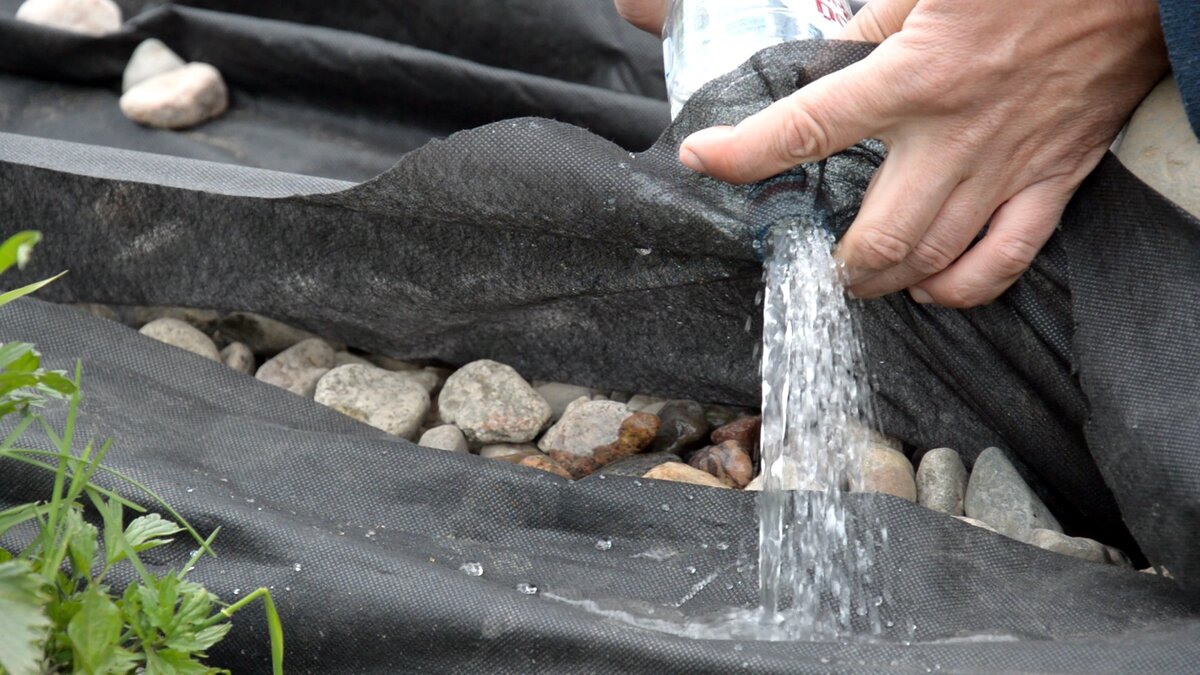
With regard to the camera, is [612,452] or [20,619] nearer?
[20,619]

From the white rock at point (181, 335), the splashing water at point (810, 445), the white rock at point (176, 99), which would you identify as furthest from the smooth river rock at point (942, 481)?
the white rock at point (176, 99)

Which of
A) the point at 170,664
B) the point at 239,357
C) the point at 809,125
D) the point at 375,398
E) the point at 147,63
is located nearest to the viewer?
the point at 170,664

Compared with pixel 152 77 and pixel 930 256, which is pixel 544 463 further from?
pixel 152 77

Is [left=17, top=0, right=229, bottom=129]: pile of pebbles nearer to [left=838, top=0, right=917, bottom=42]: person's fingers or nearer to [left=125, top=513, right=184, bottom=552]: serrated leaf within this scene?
[left=838, top=0, right=917, bottom=42]: person's fingers

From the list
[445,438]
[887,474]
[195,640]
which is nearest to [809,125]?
[887,474]

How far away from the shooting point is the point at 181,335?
1.98 m

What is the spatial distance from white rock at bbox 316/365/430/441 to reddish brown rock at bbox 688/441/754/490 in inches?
16.6

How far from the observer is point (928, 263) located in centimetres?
154

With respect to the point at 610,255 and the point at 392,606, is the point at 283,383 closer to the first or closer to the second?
the point at 610,255

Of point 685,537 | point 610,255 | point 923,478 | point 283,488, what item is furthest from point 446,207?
point 923,478

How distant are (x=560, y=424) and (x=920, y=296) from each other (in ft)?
1.83

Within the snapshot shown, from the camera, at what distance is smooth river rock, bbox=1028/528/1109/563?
1534mm

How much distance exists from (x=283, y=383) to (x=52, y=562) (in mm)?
924

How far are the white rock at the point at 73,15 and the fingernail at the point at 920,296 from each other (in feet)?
6.19
